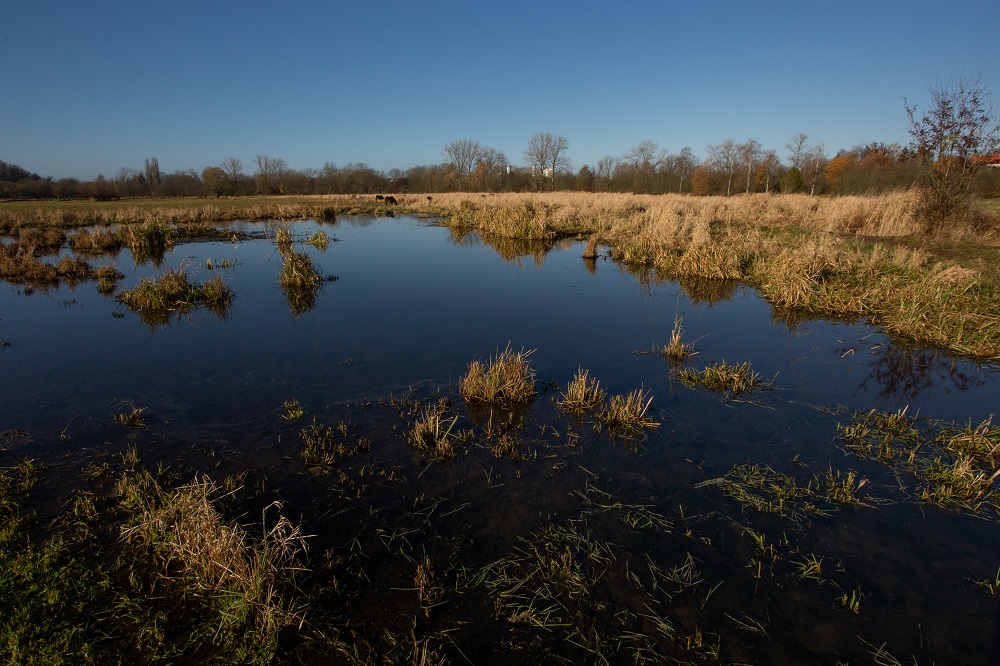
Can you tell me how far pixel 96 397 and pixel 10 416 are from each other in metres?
0.85

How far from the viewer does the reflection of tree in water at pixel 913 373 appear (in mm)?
6781

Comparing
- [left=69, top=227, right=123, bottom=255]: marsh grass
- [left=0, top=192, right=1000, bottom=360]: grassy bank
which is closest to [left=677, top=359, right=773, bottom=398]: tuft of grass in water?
[left=0, top=192, right=1000, bottom=360]: grassy bank

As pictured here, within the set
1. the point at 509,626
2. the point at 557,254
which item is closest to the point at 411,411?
the point at 509,626

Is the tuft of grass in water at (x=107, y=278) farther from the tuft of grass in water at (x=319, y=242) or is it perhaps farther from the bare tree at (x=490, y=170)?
the bare tree at (x=490, y=170)

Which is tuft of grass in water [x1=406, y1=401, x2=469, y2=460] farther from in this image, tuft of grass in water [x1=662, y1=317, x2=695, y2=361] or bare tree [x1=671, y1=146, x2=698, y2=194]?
bare tree [x1=671, y1=146, x2=698, y2=194]

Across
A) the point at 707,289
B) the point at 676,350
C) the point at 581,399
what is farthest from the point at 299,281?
the point at 707,289

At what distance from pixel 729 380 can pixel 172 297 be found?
12670mm

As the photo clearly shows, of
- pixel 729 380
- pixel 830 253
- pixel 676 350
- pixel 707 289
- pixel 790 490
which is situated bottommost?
pixel 790 490

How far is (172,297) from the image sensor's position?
1134 cm

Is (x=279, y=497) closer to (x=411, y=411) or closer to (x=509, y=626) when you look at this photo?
(x=411, y=411)

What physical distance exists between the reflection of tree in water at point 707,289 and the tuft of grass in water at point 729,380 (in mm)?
5251

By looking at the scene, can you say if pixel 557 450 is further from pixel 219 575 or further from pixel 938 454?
pixel 938 454

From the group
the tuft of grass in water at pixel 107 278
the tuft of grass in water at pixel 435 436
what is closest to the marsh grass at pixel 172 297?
the tuft of grass in water at pixel 107 278

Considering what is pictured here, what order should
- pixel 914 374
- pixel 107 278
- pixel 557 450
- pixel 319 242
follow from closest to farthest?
pixel 557 450 → pixel 914 374 → pixel 107 278 → pixel 319 242
